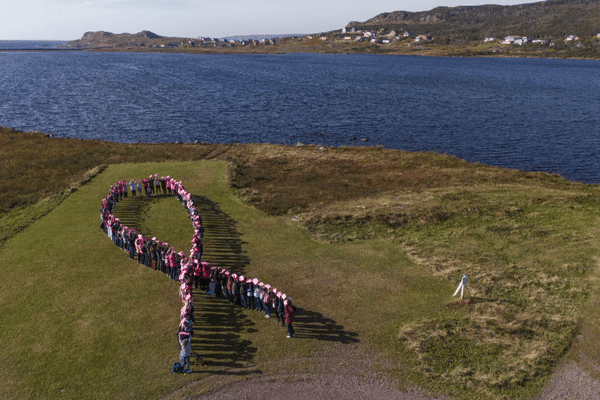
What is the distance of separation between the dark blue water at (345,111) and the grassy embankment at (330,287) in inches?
1196

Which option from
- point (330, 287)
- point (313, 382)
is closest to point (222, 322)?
point (313, 382)

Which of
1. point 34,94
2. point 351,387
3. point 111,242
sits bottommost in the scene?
point 351,387

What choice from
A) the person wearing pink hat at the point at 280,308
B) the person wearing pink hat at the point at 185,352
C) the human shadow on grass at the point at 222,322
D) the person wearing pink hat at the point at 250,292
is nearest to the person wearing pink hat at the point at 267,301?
the person wearing pink hat at the point at 280,308

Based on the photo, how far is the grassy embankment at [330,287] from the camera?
70.6 ft

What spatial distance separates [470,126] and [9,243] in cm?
8258

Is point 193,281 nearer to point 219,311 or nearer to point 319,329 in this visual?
point 219,311

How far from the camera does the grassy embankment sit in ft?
70.6

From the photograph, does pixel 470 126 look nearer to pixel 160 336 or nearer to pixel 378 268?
pixel 378 268

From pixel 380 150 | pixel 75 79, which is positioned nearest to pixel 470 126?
pixel 380 150

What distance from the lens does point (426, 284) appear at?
28859mm

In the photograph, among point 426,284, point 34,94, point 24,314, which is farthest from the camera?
point 34,94

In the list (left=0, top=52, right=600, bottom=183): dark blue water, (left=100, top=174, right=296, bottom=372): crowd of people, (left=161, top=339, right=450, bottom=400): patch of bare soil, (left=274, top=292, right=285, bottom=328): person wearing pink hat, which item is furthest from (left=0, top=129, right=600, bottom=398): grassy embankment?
(left=0, top=52, right=600, bottom=183): dark blue water

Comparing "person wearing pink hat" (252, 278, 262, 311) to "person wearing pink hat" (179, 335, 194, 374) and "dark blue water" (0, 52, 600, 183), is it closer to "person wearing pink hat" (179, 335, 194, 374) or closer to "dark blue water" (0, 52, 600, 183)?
"person wearing pink hat" (179, 335, 194, 374)

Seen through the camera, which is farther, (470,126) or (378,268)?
(470,126)
